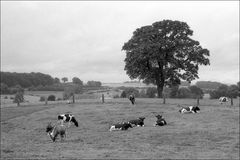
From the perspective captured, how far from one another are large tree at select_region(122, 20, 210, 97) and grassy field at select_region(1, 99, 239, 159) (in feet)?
69.6

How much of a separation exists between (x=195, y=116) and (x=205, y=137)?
36.5 ft

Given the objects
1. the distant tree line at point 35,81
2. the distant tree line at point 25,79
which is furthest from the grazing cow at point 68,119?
the distant tree line at point 25,79

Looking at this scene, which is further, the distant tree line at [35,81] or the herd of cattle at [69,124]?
the distant tree line at [35,81]

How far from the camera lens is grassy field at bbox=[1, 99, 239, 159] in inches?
895

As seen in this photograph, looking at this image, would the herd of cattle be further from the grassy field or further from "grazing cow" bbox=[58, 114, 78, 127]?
the grassy field

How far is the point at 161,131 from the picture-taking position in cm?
3078

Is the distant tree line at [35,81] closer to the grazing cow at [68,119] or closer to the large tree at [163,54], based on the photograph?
the large tree at [163,54]

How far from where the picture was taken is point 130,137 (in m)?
28.6

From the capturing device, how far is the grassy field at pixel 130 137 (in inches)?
895

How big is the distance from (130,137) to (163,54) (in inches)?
1549

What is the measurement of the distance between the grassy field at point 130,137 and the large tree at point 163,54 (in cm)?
2121

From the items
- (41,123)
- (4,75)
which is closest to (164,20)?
(41,123)

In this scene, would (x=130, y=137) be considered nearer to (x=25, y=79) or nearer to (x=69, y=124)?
(x=69, y=124)

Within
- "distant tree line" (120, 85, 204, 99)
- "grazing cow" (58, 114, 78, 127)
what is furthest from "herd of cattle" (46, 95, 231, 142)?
"distant tree line" (120, 85, 204, 99)
